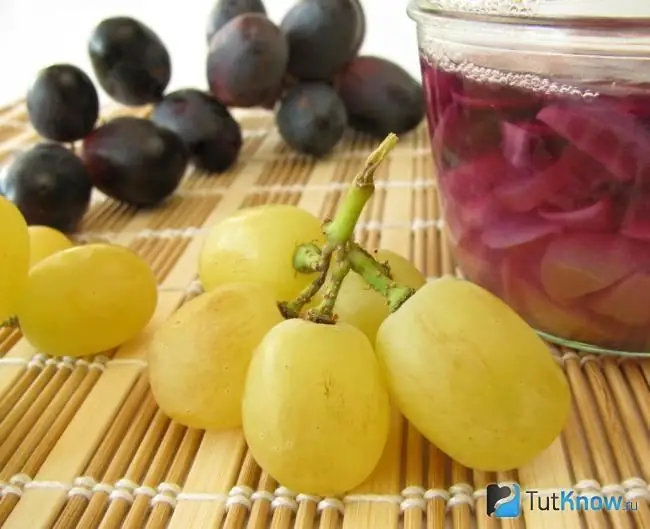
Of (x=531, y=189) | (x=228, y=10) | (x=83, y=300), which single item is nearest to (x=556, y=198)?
(x=531, y=189)

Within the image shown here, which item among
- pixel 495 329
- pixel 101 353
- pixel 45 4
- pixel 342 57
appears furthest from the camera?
pixel 45 4

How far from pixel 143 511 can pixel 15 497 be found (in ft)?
0.17

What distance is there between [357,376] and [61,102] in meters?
0.37

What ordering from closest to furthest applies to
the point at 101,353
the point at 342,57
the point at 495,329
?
the point at 495,329 < the point at 101,353 < the point at 342,57

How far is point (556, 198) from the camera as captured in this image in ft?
1.07

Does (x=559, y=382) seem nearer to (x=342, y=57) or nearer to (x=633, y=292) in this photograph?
(x=633, y=292)

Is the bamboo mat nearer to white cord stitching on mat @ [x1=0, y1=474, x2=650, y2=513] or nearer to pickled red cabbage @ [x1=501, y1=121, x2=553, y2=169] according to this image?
white cord stitching on mat @ [x1=0, y1=474, x2=650, y2=513]

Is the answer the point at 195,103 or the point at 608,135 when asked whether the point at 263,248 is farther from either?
the point at 195,103

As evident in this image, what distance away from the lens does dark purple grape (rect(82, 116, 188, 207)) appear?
22.1 inches

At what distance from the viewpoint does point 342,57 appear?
68cm

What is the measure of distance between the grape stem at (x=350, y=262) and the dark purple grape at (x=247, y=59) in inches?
13.2

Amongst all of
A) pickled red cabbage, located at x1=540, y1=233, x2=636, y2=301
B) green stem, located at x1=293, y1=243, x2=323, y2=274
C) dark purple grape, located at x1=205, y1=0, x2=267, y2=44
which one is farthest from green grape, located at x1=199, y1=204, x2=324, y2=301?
dark purple grape, located at x1=205, y1=0, x2=267, y2=44

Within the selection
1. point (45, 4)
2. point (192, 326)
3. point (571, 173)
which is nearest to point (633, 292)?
point (571, 173)

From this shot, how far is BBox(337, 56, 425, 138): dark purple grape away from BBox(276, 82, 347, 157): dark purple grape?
0.09 ft
